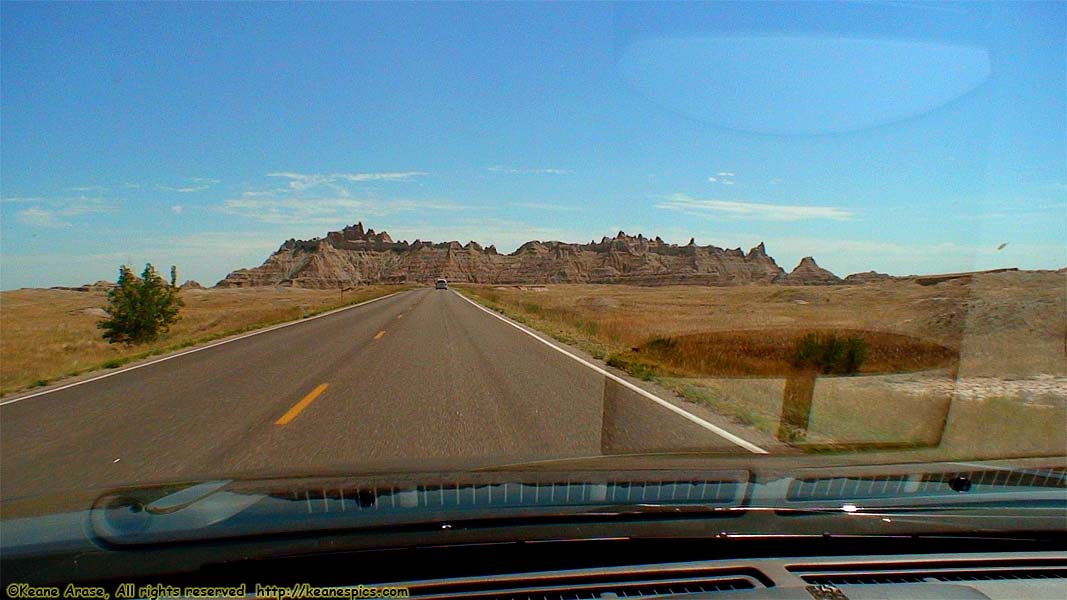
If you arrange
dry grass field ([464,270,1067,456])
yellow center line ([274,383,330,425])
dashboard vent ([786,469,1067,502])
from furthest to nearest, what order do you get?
yellow center line ([274,383,330,425]) → dry grass field ([464,270,1067,456]) → dashboard vent ([786,469,1067,502])

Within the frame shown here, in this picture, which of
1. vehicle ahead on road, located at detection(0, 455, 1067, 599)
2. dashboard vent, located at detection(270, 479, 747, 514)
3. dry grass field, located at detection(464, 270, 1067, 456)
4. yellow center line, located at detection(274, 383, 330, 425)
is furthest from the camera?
yellow center line, located at detection(274, 383, 330, 425)

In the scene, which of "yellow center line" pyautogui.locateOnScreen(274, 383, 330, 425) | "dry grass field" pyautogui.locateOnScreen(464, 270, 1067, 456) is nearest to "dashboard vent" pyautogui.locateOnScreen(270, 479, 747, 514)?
"dry grass field" pyautogui.locateOnScreen(464, 270, 1067, 456)

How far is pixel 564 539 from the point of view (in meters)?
3.42

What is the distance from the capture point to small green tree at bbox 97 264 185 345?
29.0 metres

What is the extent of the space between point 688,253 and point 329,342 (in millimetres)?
181075

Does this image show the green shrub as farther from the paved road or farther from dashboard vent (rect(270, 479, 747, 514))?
dashboard vent (rect(270, 479, 747, 514))

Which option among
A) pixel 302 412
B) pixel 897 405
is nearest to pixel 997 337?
pixel 897 405

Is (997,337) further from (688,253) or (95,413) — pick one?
(688,253)

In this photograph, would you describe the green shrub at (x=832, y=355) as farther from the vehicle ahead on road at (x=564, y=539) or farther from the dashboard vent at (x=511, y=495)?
the dashboard vent at (x=511, y=495)

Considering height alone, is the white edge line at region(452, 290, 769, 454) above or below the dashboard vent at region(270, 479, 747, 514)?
below

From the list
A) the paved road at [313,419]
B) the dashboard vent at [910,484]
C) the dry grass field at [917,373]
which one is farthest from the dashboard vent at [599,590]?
the dry grass field at [917,373]

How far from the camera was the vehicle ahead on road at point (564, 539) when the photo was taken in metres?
3.21

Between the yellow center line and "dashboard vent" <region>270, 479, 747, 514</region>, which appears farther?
the yellow center line

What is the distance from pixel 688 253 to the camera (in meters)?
196
